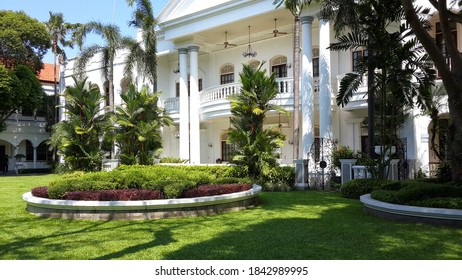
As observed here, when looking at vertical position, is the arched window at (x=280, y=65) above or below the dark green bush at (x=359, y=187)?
above

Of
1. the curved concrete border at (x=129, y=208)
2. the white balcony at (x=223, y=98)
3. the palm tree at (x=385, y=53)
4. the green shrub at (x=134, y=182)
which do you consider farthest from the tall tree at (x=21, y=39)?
the palm tree at (x=385, y=53)

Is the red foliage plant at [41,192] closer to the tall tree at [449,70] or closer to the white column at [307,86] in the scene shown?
the tall tree at [449,70]

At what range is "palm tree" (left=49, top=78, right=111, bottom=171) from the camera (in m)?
18.8

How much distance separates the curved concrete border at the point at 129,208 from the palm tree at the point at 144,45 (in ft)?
48.1

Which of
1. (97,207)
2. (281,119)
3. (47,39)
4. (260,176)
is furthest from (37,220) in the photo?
(47,39)

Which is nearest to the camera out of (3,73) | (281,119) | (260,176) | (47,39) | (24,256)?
(24,256)

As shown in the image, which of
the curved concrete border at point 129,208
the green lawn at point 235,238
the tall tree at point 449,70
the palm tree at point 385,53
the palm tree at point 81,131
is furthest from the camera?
the palm tree at point 81,131

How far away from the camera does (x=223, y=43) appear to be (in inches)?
895

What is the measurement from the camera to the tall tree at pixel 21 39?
Result: 95.1 feet

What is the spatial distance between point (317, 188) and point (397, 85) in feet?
16.1

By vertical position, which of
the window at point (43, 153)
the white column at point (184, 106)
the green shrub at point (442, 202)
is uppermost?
the white column at point (184, 106)

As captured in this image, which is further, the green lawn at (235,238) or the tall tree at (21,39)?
the tall tree at (21,39)

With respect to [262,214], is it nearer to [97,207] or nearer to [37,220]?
[97,207]

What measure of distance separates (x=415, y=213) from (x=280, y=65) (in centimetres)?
1542
